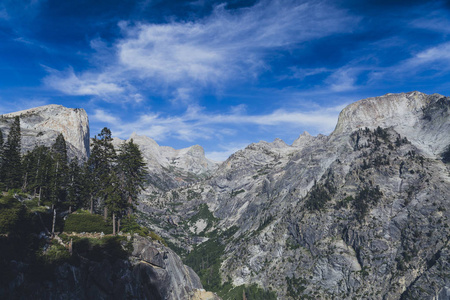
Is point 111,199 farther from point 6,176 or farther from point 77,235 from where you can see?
point 6,176

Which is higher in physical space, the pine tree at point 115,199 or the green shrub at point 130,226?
the pine tree at point 115,199

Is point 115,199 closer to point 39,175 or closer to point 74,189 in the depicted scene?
point 74,189

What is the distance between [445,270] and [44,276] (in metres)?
212

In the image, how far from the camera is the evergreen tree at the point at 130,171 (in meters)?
66.2

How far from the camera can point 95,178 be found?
7381 cm

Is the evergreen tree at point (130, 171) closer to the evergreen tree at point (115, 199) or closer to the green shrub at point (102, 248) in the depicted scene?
the evergreen tree at point (115, 199)

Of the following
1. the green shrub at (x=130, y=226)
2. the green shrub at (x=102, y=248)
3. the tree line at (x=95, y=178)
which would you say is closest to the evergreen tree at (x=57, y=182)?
the tree line at (x=95, y=178)

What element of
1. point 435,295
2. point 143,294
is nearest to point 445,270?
point 435,295

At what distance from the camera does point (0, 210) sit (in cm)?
4466

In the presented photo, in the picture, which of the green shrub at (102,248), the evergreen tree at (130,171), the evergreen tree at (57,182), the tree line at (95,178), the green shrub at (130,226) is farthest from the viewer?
the evergreen tree at (130,171)

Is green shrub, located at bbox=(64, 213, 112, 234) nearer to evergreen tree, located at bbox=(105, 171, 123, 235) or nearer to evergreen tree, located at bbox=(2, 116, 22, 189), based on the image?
evergreen tree, located at bbox=(105, 171, 123, 235)

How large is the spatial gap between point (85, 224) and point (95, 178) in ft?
53.7

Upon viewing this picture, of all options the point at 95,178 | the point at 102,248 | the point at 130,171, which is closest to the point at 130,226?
the point at 102,248

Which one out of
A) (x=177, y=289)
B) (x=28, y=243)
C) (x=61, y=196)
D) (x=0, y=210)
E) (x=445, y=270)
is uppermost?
(x=61, y=196)
